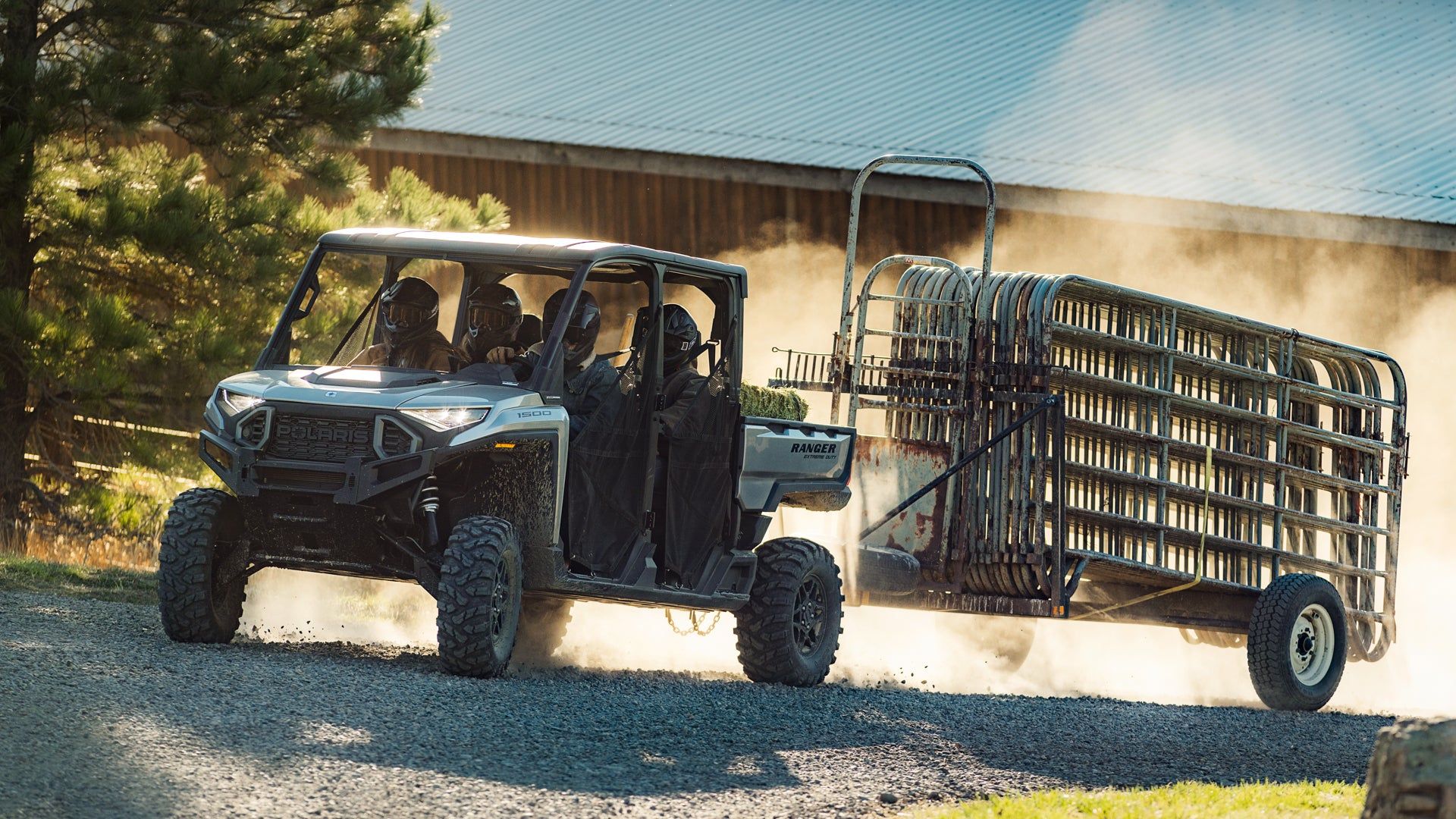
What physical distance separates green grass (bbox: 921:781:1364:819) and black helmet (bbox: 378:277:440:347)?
13.5 feet

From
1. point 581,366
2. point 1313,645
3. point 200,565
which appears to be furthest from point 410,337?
point 1313,645

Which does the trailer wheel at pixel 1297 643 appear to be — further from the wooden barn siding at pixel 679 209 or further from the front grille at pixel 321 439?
the wooden barn siding at pixel 679 209

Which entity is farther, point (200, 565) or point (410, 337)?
point (410, 337)

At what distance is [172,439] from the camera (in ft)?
48.3

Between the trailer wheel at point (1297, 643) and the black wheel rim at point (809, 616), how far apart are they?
10.3ft

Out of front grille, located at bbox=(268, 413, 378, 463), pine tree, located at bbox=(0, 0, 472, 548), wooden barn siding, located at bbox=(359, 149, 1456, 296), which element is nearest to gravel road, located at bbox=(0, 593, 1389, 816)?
front grille, located at bbox=(268, 413, 378, 463)

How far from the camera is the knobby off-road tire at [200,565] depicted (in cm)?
870

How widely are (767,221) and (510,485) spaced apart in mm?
15004

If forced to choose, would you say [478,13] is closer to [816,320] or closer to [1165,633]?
[816,320]

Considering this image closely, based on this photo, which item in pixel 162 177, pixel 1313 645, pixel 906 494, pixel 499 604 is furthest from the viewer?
pixel 162 177

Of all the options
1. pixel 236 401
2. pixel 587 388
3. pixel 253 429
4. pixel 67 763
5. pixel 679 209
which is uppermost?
pixel 679 209

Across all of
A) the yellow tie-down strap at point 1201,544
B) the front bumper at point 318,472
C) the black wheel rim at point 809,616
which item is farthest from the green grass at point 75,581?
the yellow tie-down strap at point 1201,544

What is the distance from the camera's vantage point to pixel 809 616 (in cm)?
1076

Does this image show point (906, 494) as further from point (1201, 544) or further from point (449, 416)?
point (449, 416)
